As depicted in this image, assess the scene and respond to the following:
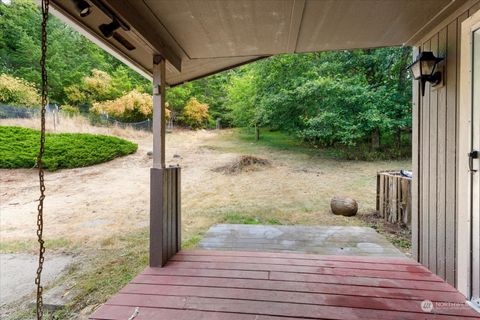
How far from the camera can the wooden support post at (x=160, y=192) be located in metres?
2.44

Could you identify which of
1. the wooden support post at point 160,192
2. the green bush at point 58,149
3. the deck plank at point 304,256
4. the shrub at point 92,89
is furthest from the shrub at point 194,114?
the deck plank at point 304,256

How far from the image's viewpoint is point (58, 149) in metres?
9.07

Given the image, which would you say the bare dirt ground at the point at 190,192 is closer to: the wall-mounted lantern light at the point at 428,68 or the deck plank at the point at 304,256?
the deck plank at the point at 304,256

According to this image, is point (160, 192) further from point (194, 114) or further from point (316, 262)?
point (194, 114)

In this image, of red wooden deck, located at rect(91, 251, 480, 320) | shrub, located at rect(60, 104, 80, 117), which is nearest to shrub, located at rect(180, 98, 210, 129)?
shrub, located at rect(60, 104, 80, 117)

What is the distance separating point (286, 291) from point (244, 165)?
716cm

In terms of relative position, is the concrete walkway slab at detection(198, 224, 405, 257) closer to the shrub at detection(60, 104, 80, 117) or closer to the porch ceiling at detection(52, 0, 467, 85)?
the porch ceiling at detection(52, 0, 467, 85)

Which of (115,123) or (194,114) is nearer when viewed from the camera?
(115,123)

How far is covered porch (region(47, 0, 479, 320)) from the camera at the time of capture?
178 centimetres

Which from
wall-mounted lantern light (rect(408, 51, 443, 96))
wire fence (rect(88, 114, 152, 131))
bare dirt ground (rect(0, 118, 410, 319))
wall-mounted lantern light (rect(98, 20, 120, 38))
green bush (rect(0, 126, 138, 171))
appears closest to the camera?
wall-mounted lantern light (rect(98, 20, 120, 38))

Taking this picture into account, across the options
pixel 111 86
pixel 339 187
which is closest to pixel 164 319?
pixel 339 187

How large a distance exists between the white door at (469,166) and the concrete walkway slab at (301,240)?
936 millimetres

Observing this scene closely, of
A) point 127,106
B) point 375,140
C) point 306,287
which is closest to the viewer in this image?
point 306,287

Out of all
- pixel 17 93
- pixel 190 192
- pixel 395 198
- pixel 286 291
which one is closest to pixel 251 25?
pixel 286 291
